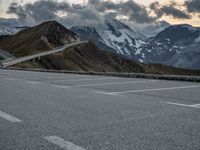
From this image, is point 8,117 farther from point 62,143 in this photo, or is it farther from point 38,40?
point 38,40

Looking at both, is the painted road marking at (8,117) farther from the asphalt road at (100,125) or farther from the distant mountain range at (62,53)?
the distant mountain range at (62,53)

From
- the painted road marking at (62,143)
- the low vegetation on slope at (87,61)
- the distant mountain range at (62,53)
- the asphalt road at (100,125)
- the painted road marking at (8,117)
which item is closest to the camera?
the painted road marking at (62,143)

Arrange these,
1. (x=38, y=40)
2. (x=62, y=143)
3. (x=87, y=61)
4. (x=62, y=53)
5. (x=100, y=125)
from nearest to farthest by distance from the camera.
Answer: (x=62, y=143), (x=100, y=125), (x=62, y=53), (x=87, y=61), (x=38, y=40)

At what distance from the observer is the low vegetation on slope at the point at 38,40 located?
405ft

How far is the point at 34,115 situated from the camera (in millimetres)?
6715

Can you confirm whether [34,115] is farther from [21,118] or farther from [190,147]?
[190,147]

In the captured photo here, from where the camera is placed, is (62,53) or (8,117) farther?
(62,53)

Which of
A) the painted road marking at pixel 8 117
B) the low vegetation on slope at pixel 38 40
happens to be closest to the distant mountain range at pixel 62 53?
the low vegetation on slope at pixel 38 40

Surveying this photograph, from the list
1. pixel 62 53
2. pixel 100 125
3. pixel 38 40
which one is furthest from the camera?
pixel 38 40

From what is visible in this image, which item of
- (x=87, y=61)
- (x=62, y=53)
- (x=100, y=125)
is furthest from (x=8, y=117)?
(x=87, y=61)

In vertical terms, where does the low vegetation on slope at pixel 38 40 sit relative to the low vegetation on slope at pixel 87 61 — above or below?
above

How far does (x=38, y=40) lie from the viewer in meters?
136

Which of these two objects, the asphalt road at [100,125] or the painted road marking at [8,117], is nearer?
the asphalt road at [100,125]

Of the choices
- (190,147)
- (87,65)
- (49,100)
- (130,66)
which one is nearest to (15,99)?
(49,100)
